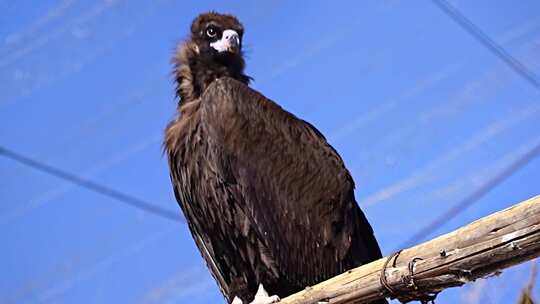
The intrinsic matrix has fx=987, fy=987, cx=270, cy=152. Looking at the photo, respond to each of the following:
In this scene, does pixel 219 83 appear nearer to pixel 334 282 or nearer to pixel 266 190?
pixel 266 190

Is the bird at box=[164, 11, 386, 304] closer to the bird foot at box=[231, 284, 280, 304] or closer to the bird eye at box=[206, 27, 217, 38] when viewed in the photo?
the bird foot at box=[231, 284, 280, 304]

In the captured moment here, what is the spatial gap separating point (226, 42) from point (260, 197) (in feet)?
4.44

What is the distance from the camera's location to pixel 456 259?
3.73 m

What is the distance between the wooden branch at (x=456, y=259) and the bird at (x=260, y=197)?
4.81ft

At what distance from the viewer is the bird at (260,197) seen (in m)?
5.76

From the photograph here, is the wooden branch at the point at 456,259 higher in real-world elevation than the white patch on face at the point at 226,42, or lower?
lower

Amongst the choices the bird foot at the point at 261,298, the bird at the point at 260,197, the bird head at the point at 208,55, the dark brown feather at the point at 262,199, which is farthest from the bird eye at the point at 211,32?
the bird foot at the point at 261,298

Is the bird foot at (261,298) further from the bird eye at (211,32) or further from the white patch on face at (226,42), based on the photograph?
the bird eye at (211,32)

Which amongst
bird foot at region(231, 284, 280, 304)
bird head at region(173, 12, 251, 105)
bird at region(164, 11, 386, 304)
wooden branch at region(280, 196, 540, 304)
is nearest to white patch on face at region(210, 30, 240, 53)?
bird head at region(173, 12, 251, 105)

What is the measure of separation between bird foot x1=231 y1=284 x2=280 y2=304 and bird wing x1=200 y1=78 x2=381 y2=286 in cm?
18

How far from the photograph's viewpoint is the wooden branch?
11.6ft

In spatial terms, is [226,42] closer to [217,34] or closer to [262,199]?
[217,34]

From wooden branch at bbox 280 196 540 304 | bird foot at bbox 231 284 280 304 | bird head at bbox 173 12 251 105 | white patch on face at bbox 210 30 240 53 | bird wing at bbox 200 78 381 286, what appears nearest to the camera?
wooden branch at bbox 280 196 540 304

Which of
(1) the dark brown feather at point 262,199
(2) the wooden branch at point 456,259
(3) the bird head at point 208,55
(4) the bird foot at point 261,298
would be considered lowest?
(2) the wooden branch at point 456,259
